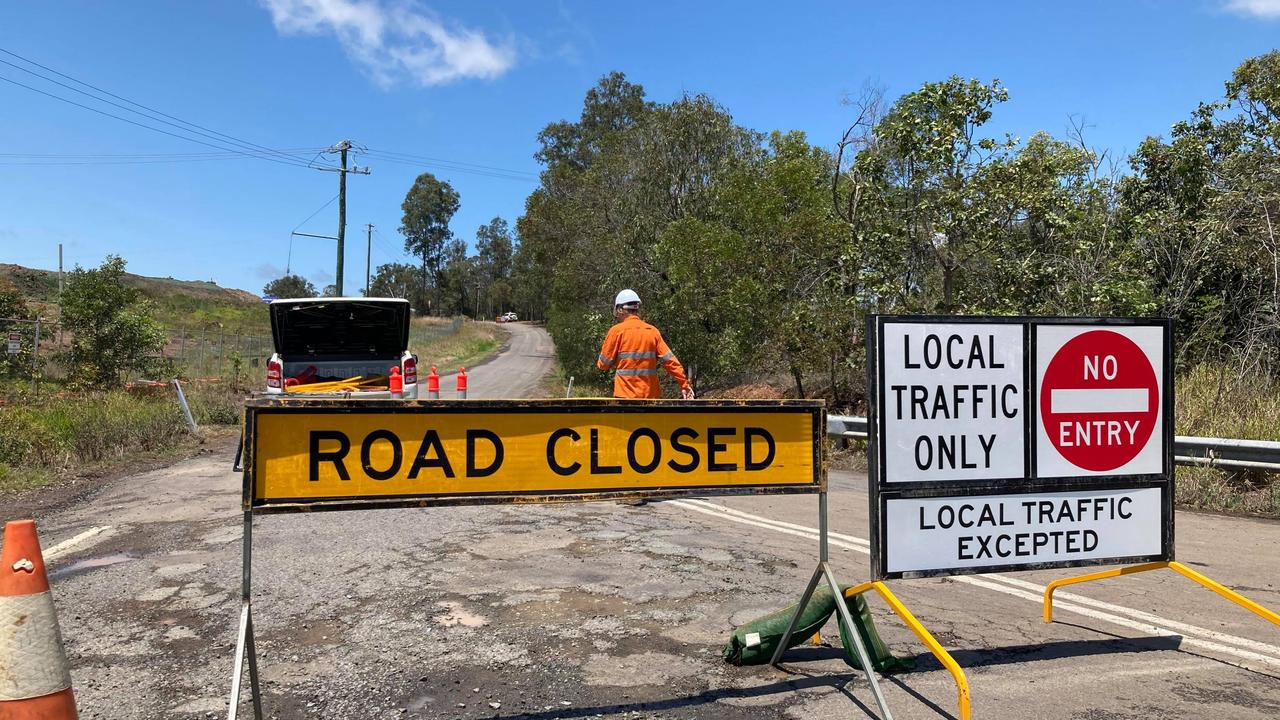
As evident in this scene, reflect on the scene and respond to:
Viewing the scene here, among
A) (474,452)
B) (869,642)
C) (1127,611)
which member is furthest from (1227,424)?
(474,452)

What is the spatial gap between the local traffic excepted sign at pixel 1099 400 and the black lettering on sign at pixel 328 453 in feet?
10.5

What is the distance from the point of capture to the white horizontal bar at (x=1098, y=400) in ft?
13.2

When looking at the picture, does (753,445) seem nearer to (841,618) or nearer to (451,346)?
(841,618)

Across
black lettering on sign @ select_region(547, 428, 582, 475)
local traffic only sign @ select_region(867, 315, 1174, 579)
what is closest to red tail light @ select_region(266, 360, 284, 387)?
black lettering on sign @ select_region(547, 428, 582, 475)

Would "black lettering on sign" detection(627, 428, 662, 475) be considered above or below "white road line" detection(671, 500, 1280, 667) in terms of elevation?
above

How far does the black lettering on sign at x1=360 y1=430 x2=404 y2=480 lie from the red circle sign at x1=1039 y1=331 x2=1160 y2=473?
3023 mm

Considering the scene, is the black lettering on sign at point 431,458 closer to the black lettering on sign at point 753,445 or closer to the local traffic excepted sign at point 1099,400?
the black lettering on sign at point 753,445

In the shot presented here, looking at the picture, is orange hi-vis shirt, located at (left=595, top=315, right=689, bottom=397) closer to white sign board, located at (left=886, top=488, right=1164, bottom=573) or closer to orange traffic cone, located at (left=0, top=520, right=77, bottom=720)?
white sign board, located at (left=886, top=488, right=1164, bottom=573)

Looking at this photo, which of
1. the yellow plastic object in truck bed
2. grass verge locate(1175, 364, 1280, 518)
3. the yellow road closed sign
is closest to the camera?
the yellow road closed sign

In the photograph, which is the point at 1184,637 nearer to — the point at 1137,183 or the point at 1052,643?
the point at 1052,643

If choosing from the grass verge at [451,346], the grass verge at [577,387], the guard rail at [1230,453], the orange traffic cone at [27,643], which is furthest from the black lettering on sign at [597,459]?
the grass verge at [451,346]

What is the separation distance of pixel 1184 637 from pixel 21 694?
17.6ft

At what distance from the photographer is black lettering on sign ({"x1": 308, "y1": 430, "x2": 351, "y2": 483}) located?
127 inches

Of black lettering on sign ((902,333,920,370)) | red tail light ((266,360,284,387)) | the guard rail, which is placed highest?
black lettering on sign ((902,333,920,370))
